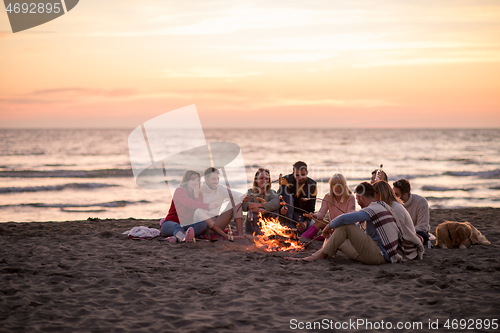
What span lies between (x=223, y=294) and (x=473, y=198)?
49.8ft

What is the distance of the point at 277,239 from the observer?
748cm

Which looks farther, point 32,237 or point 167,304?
point 32,237

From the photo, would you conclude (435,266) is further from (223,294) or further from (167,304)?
(167,304)

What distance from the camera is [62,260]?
20.1 ft

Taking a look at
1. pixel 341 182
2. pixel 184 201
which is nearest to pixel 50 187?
pixel 184 201

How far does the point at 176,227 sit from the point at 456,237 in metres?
5.11

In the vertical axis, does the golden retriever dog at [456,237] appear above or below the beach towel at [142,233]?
below

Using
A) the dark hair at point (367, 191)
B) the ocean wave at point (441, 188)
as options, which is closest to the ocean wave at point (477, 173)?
the ocean wave at point (441, 188)

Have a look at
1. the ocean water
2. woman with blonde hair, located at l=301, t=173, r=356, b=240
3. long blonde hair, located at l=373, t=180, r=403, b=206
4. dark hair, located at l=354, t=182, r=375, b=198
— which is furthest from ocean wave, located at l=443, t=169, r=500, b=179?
dark hair, located at l=354, t=182, r=375, b=198

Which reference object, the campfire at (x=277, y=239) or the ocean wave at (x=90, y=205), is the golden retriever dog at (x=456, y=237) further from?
the ocean wave at (x=90, y=205)

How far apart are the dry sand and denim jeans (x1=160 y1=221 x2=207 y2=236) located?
446mm

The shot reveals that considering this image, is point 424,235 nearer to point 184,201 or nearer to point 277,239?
point 277,239

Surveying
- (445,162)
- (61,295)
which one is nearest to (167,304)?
(61,295)

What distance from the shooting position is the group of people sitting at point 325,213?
5.82 metres
